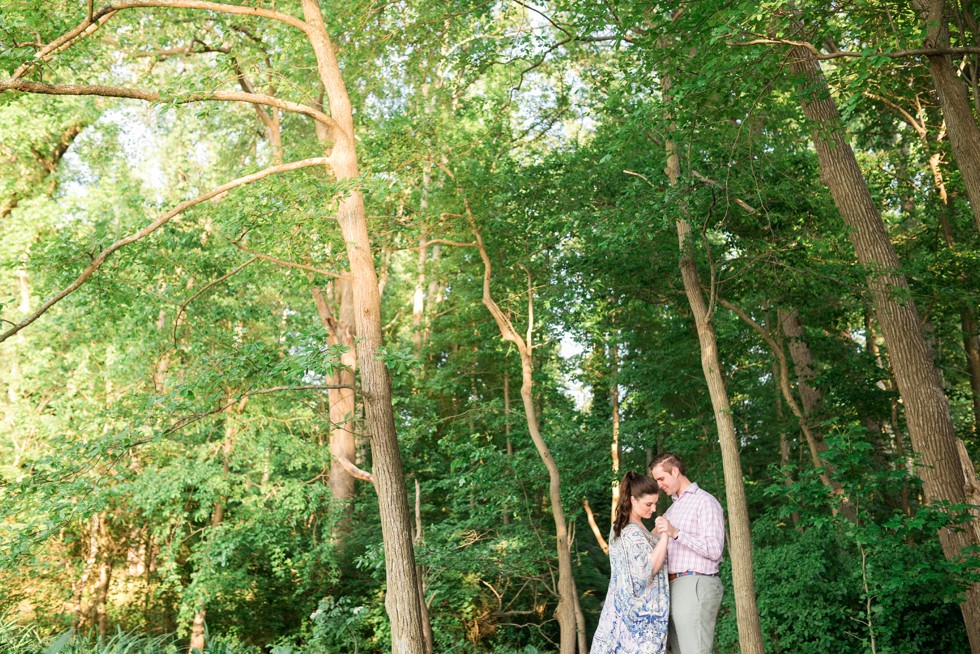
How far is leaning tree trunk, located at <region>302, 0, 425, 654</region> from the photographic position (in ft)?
22.9

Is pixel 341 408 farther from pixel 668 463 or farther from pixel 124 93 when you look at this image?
pixel 668 463

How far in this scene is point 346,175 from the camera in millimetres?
7789

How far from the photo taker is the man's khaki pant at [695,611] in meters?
4.25

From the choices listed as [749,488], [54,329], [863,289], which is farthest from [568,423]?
[54,329]

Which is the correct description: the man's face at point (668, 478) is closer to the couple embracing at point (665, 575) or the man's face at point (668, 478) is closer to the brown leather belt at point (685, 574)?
the couple embracing at point (665, 575)

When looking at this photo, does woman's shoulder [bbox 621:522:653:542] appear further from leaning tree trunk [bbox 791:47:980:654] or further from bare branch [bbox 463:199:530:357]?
bare branch [bbox 463:199:530:357]

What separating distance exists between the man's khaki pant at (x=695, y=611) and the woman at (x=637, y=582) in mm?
72

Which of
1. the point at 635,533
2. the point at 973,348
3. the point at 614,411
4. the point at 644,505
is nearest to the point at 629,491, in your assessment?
A: the point at 644,505

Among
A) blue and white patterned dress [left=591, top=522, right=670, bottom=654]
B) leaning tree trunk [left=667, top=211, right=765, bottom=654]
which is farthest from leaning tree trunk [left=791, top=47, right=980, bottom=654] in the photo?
blue and white patterned dress [left=591, top=522, right=670, bottom=654]

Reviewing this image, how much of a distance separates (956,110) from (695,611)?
16.2 feet

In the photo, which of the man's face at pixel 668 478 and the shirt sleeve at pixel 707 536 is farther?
the man's face at pixel 668 478

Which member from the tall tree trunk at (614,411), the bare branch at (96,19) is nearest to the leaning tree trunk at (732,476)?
the tall tree trunk at (614,411)

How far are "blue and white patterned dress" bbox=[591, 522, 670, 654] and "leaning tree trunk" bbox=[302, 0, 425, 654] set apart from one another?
2.97 metres

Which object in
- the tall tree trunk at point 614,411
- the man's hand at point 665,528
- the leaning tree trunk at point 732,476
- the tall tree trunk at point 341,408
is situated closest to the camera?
the man's hand at point 665,528
